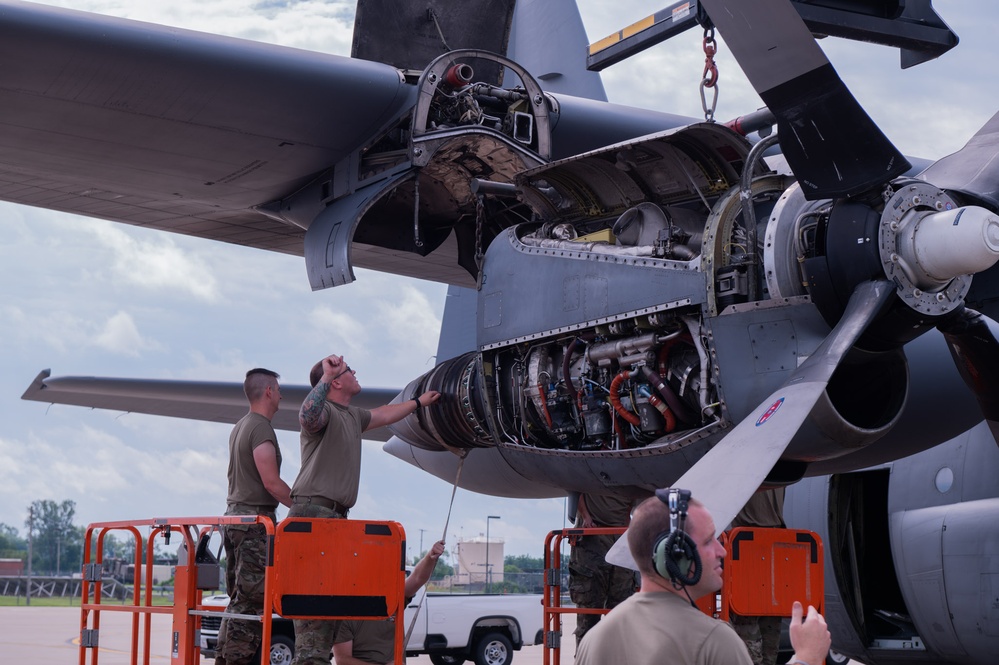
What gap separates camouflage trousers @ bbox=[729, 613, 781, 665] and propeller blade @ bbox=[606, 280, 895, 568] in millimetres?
1777

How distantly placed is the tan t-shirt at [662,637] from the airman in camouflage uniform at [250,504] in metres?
4.16

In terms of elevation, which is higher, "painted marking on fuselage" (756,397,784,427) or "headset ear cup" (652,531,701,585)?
"painted marking on fuselage" (756,397,784,427)

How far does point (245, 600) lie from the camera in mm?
7051

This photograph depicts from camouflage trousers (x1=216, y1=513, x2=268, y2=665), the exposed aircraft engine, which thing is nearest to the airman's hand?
the exposed aircraft engine

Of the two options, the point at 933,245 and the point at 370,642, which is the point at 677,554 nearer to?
the point at 933,245

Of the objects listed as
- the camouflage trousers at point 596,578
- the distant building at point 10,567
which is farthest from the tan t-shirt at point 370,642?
the distant building at point 10,567

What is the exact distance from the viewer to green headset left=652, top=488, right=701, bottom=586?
A: 9.96 feet

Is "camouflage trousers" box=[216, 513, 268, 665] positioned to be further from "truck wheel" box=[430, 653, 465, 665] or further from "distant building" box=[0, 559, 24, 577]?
"distant building" box=[0, 559, 24, 577]

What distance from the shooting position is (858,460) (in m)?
7.20

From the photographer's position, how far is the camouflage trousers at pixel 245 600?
7.00 metres

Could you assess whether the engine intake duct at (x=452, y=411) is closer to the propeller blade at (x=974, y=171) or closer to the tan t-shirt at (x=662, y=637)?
the propeller blade at (x=974, y=171)

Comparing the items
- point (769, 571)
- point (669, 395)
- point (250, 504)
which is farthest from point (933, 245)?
point (250, 504)

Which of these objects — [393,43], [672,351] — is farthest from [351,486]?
[393,43]

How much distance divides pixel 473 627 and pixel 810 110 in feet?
31.2
